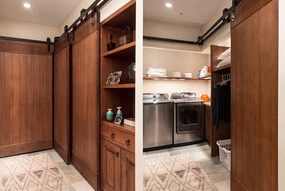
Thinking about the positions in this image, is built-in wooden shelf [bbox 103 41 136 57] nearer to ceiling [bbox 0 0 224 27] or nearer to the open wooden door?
ceiling [bbox 0 0 224 27]

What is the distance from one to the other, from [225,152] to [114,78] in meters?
1.32

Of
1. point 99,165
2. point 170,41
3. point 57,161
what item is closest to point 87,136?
point 99,165

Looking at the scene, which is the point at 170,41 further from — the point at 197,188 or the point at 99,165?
the point at 99,165

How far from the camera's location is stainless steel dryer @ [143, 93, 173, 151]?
1.03 m

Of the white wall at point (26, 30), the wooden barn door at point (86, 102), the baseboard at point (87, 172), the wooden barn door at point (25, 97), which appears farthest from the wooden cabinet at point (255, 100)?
the white wall at point (26, 30)

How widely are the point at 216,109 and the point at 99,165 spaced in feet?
5.25

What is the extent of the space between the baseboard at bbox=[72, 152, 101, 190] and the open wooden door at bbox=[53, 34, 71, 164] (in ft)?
1.00

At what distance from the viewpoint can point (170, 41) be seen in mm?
1044

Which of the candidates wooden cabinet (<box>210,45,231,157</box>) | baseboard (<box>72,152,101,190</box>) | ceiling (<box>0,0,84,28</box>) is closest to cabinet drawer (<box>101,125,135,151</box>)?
baseboard (<box>72,152,101,190</box>)

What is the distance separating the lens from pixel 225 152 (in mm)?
894

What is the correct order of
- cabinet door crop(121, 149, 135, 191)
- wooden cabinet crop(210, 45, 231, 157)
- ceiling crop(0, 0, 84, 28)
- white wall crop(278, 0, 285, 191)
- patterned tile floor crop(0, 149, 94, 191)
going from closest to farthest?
white wall crop(278, 0, 285, 191) < wooden cabinet crop(210, 45, 231, 157) < cabinet door crop(121, 149, 135, 191) < patterned tile floor crop(0, 149, 94, 191) < ceiling crop(0, 0, 84, 28)

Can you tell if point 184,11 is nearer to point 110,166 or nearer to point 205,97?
point 205,97

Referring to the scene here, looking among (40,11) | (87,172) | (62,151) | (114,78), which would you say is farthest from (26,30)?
(87,172)

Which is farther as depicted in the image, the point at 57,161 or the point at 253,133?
the point at 57,161
